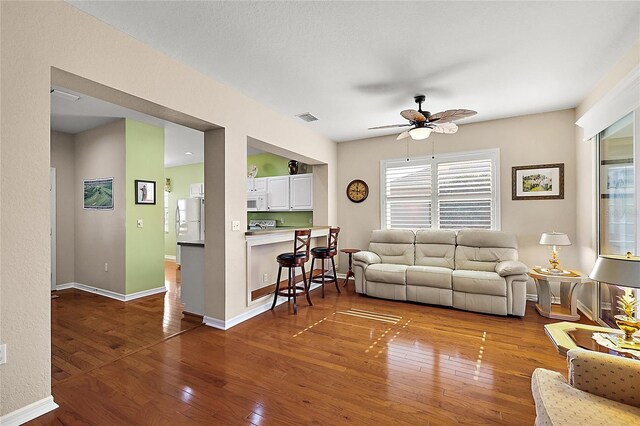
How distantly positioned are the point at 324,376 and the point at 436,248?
3.04m

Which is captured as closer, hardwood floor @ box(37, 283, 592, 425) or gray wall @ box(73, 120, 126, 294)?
hardwood floor @ box(37, 283, 592, 425)

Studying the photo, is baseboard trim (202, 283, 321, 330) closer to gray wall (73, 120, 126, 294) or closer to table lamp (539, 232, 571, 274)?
gray wall (73, 120, 126, 294)

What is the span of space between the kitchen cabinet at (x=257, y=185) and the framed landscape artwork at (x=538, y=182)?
15.3ft

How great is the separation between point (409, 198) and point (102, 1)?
4.63 metres

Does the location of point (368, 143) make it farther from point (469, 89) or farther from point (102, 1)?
point (102, 1)

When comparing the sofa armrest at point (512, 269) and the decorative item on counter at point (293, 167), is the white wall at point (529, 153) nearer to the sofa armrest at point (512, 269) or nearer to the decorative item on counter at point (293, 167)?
the sofa armrest at point (512, 269)

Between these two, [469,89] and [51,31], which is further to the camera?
[469,89]

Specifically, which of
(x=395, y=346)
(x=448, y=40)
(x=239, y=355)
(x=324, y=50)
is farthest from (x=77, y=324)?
(x=448, y=40)

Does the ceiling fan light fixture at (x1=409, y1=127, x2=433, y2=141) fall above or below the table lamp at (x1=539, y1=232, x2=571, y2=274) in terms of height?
above

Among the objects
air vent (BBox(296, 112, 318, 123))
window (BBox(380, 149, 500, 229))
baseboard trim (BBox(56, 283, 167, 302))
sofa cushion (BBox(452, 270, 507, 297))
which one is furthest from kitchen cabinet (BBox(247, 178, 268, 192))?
sofa cushion (BBox(452, 270, 507, 297))

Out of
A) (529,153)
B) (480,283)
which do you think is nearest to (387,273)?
(480,283)

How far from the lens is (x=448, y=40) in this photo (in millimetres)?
2479

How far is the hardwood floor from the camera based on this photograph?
191 centimetres

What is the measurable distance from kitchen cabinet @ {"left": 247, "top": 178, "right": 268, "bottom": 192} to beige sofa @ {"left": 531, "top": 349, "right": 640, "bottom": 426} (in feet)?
18.8
